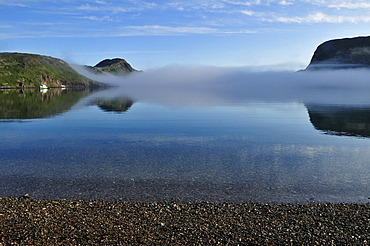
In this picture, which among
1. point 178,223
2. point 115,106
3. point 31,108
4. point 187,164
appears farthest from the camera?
point 115,106

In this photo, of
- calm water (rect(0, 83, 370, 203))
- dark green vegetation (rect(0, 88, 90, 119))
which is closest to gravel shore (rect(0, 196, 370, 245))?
calm water (rect(0, 83, 370, 203))

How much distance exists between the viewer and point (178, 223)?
1401cm

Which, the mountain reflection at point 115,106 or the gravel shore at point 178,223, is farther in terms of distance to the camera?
the mountain reflection at point 115,106

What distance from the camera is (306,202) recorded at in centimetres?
1761

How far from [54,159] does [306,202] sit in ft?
65.6

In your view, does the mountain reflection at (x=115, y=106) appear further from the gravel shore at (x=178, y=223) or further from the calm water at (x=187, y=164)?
the gravel shore at (x=178, y=223)

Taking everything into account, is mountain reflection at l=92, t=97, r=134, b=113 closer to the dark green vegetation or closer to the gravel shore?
the dark green vegetation

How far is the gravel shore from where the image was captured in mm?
12492

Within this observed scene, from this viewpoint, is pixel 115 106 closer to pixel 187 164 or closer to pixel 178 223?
pixel 187 164

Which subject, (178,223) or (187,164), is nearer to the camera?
(178,223)

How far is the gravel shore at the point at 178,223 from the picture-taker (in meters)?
12.5

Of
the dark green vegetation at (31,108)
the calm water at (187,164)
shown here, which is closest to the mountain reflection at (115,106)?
the dark green vegetation at (31,108)

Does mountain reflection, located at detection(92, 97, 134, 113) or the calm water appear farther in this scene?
mountain reflection, located at detection(92, 97, 134, 113)

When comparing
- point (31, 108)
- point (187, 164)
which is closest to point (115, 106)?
point (31, 108)
